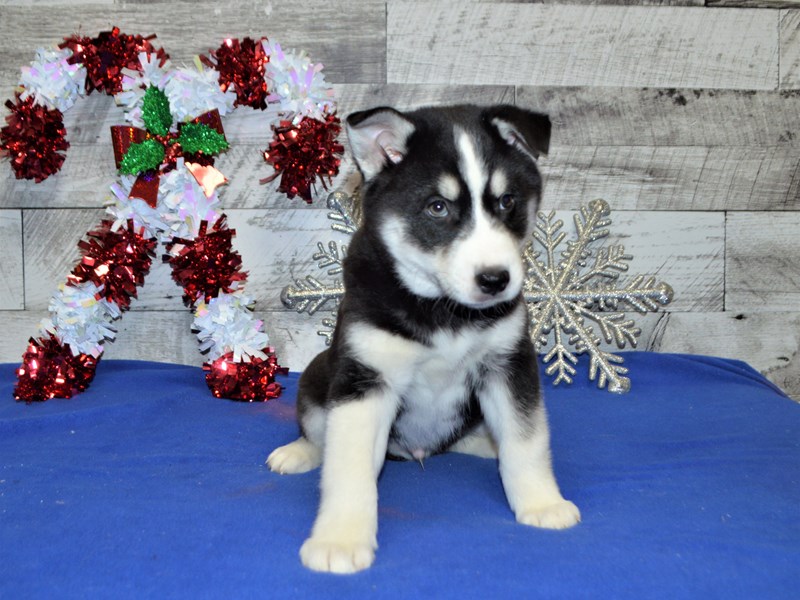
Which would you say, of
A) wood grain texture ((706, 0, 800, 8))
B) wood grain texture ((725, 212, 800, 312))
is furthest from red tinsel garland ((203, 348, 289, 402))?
wood grain texture ((706, 0, 800, 8))

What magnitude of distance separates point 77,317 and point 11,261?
738mm

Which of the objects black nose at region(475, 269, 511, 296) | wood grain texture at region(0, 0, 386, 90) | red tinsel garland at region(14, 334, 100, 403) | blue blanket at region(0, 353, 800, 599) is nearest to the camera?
blue blanket at region(0, 353, 800, 599)

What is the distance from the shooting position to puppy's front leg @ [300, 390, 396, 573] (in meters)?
1.81

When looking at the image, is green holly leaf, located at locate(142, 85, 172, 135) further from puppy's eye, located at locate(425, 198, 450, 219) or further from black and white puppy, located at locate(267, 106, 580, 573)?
puppy's eye, located at locate(425, 198, 450, 219)

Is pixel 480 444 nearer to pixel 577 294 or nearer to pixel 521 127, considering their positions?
pixel 521 127

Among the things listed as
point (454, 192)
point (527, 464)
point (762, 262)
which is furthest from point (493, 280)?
point (762, 262)

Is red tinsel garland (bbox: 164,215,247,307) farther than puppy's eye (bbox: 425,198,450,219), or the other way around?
red tinsel garland (bbox: 164,215,247,307)

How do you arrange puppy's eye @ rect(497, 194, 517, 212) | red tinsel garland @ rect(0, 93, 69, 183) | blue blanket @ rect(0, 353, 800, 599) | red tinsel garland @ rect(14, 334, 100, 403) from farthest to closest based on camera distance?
red tinsel garland @ rect(0, 93, 69, 183)
red tinsel garland @ rect(14, 334, 100, 403)
puppy's eye @ rect(497, 194, 517, 212)
blue blanket @ rect(0, 353, 800, 599)

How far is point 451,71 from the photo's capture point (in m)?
4.01

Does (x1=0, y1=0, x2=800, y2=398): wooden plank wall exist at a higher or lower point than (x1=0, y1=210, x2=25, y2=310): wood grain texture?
higher

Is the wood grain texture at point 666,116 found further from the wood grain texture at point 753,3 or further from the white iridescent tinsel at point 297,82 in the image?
the white iridescent tinsel at point 297,82

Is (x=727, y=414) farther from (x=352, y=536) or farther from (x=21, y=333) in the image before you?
(x=21, y=333)

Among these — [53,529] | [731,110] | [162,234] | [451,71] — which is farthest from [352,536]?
[731,110]

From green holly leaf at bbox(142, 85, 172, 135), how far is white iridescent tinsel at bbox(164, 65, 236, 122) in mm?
35
